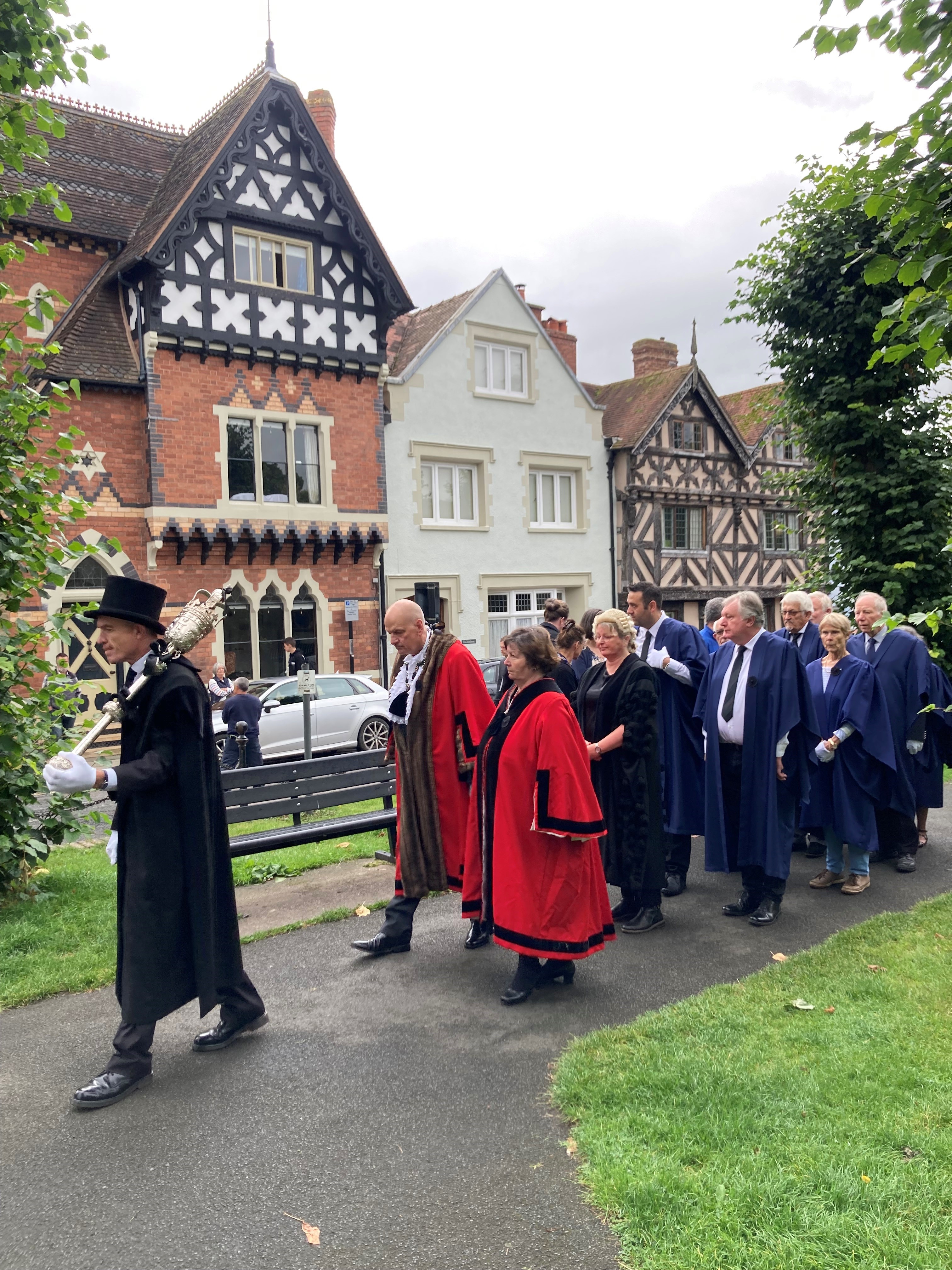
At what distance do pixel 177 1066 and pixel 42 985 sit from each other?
53.5 inches

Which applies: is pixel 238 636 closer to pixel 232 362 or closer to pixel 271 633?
pixel 271 633

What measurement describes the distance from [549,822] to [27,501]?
420 centimetres

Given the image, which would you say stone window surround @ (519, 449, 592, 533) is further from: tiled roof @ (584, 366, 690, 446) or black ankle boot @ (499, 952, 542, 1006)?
black ankle boot @ (499, 952, 542, 1006)

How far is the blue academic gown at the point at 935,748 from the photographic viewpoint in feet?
24.9

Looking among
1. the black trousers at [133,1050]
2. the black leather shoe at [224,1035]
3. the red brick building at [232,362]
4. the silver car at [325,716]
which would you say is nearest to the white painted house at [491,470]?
the red brick building at [232,362]

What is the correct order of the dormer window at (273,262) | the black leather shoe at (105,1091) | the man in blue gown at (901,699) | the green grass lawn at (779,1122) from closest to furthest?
the green grass lawn at (779,1122)
the black leather shoe at (105,1091)
the man in blue gown at (901,699)
the dormer window at (273,262)

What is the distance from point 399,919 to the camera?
18.3 ft

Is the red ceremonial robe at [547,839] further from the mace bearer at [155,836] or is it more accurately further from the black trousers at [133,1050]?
the black trousers at [133,1050]

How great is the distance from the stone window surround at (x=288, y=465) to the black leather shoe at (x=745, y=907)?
15.5m

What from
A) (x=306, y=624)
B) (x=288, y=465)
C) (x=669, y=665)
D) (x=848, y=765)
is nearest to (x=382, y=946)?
(x=669, y=665)

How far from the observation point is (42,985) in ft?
16.8

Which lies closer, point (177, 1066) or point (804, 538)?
point (177, 1066)

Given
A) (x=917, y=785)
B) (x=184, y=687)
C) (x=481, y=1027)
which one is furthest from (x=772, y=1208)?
(x=917, y=785)

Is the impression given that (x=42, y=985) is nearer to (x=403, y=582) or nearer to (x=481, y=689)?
(x=481, y=689)
